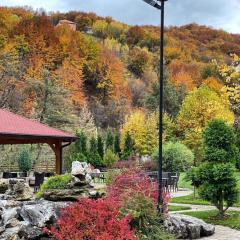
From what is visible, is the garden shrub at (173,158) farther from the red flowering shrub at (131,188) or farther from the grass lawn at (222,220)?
the red flowering shrub at (131,188)

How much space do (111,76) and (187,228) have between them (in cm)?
5796

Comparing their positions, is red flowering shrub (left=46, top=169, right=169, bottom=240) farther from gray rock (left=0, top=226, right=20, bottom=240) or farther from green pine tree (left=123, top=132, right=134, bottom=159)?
green pine tree (left=123, top=132, right=134, bottom=159)

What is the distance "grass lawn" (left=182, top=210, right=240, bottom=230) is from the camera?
37.9 feet

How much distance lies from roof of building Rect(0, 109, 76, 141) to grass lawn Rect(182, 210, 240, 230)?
16.2ft

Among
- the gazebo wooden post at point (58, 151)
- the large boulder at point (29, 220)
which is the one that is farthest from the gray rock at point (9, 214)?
the gazebo wooden post at point (58, 151)

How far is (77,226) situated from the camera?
7012 millimetres

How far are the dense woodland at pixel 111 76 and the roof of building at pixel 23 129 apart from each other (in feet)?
17.7

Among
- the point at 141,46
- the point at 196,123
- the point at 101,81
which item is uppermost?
the point at 141,46

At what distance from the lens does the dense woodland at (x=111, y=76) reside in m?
38.4

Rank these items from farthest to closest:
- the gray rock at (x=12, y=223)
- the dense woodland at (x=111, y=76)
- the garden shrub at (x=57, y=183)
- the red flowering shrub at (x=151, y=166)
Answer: the dense woodland at (x=111, y=76), the red flowering shrub at (x=151, y=166), the garden shrub at (x=57, y=183), the gray rock at (x=12, y=223)

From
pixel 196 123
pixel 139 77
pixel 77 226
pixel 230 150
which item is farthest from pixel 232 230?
pixel 139 77

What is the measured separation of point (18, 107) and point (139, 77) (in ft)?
120

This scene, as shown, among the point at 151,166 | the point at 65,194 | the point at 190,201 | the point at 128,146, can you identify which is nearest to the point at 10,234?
the point at 65,194

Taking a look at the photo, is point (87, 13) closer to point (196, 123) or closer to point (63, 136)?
point (196, 123)
